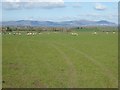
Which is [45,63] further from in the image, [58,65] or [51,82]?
[51,82]

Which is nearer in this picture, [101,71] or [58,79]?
[58,79]

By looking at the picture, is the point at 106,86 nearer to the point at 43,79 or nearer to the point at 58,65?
the point at 43,79

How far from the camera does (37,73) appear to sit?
1780cm

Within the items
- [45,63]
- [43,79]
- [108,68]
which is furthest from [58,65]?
[43,79]

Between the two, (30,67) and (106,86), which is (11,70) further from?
(106,86)

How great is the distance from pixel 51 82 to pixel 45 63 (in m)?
7.00

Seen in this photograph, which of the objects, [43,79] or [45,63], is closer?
[43,79]

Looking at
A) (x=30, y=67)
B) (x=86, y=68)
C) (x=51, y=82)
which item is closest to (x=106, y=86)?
(x=51, y=82)

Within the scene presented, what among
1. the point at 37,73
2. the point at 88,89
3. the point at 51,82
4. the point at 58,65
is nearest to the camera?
the point at 88,89

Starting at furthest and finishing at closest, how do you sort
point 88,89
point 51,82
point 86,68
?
point 86,68 → point 51,82 → point 88,89

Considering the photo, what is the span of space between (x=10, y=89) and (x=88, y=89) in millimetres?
3004

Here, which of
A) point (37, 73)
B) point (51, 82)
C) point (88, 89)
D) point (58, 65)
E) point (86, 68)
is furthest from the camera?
point (58, 65)

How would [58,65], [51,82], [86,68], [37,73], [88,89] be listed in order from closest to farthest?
[88,89], [51,82], [37,73], [86,68], [58,65]

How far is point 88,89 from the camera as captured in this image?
534 inches
